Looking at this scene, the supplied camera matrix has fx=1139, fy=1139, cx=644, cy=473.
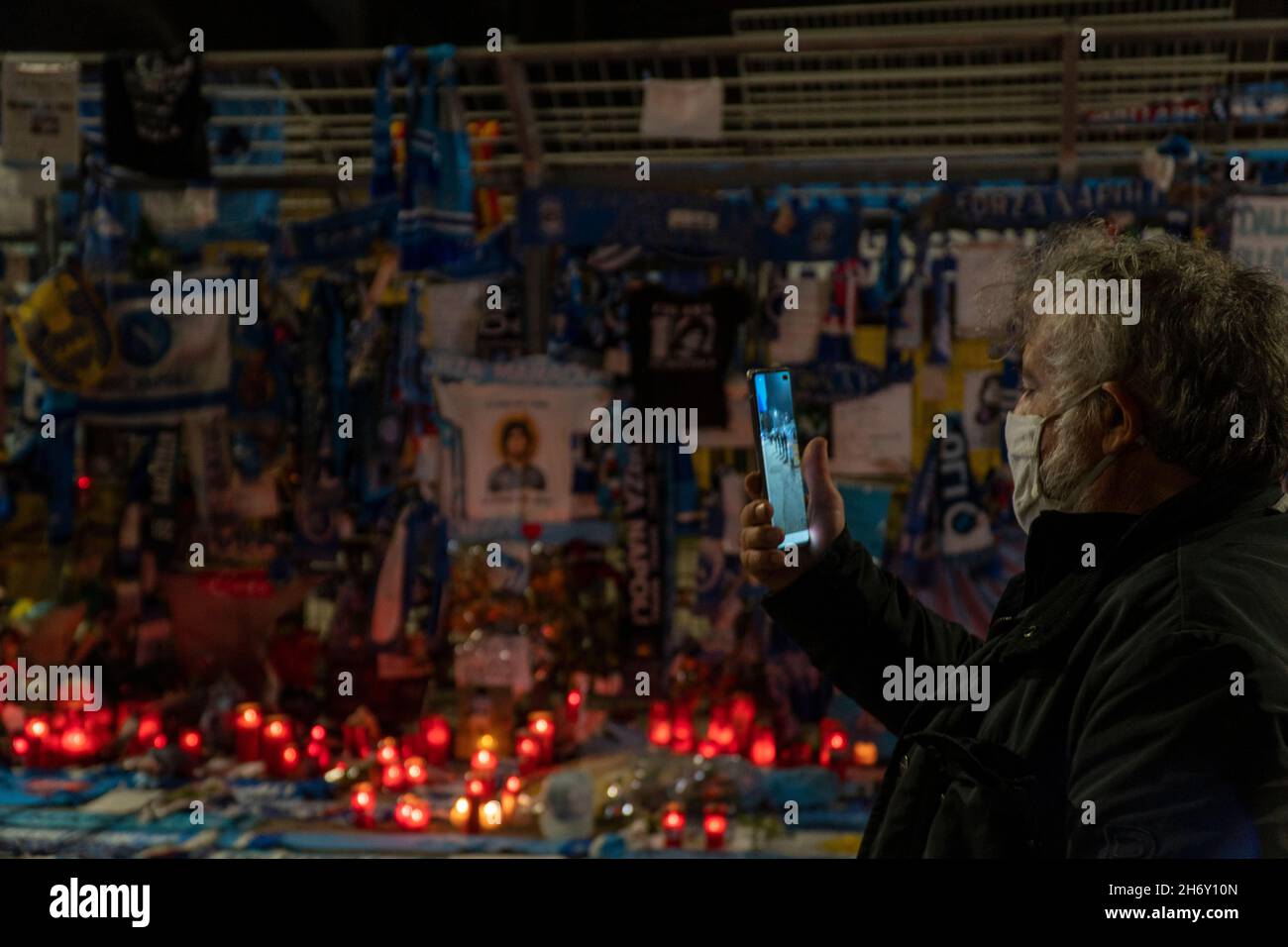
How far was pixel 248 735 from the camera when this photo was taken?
4793mm

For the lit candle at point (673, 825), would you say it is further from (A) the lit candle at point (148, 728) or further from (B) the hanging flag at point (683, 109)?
(B) the hanging flag at point (683, 109)

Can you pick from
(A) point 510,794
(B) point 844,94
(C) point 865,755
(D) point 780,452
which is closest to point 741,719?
(C) point 865,755

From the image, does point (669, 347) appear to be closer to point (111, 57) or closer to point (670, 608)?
point (670, 608)


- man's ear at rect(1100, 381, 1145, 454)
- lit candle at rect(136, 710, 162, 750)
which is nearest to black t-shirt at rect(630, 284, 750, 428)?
lit candle at rect(136, 710, 162, 750)

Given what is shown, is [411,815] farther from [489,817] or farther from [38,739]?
[38,739]

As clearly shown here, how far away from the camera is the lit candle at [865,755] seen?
452 centimetres

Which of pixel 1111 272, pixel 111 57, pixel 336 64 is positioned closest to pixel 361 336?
pixel 336 64

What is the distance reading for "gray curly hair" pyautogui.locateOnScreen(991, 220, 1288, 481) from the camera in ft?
4.70

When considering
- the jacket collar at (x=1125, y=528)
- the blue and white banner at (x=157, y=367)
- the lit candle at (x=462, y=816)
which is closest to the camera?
the jacket collar at (x=1125, y=528)

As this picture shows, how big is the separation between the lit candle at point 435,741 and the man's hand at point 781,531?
10.2ft

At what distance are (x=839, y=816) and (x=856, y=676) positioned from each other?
8.32 ft

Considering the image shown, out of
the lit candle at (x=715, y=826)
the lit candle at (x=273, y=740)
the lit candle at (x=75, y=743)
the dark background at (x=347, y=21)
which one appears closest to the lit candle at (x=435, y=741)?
the lit candle at (x=273, y=740)

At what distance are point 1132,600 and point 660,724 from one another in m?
3.46
